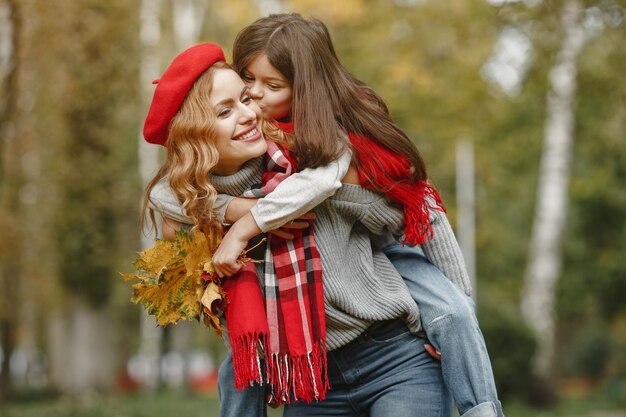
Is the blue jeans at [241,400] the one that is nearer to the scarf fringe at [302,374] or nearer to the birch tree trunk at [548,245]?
the scarf fringe at [302,374]

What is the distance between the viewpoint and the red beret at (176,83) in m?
3.33

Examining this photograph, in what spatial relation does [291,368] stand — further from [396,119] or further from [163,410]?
[396,119]

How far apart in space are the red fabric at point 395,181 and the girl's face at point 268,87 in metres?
0.14

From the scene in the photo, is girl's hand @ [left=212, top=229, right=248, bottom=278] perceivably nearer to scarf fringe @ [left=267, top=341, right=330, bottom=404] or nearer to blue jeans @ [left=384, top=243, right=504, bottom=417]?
scarf fringe @ [left=267, top=341, right=330, bottom=404]

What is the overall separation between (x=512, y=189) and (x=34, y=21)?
68.5 ft

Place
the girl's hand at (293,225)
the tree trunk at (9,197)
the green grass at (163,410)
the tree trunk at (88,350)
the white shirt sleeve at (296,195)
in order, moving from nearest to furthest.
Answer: the white shirt sleeve at (296,195) → the girl's hand at (293,225) → the tree trunk at (9,197) → the green grass at (163,410) → the tree trunk at (88,350)

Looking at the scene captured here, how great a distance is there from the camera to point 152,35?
1983 cm

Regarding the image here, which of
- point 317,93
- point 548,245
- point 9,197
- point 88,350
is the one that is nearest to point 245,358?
point 317,93

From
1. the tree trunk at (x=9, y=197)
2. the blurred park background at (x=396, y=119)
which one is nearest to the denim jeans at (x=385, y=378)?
the blurred park background at (x=396, y=119)

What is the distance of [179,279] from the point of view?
336 centimetres

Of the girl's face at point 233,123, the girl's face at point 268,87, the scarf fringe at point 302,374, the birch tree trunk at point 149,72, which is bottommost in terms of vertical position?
the scarf fringe at point 302,374

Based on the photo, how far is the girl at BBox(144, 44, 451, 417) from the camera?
10.7 feet

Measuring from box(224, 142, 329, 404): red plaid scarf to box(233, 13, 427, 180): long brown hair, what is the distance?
0.17 m

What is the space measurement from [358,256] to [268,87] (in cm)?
71
